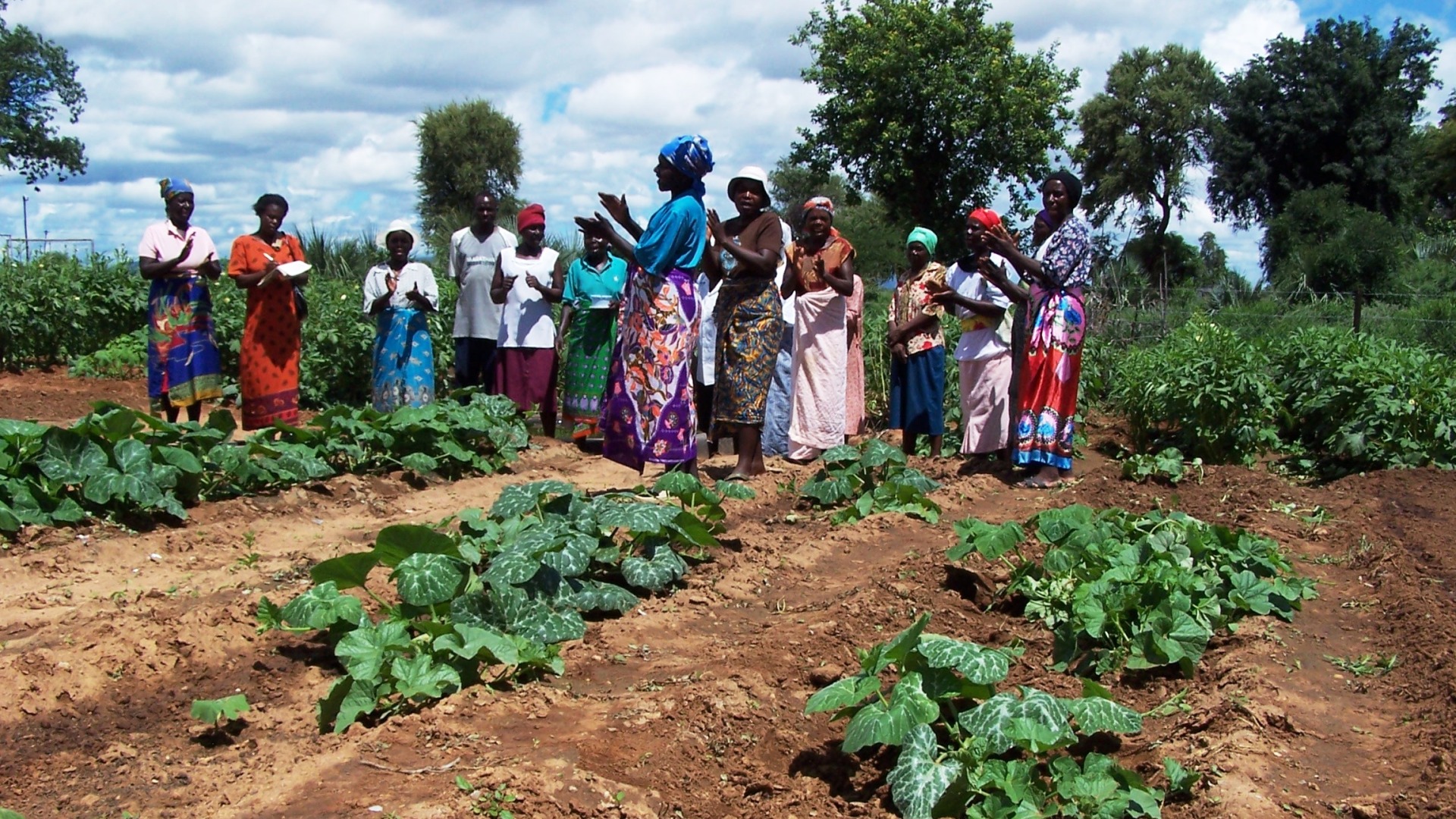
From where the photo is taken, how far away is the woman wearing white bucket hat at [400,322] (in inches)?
323

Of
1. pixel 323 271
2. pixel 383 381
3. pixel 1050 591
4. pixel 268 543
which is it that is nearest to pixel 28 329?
pixel 323 271

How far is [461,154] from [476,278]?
68.2 ft

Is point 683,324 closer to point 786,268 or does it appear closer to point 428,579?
point 786,268

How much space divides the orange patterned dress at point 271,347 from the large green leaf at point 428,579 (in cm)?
426

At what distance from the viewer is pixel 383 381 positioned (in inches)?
326

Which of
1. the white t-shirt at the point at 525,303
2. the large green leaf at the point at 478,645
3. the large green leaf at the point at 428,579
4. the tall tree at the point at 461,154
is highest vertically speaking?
the tall tree at the point at 461,154

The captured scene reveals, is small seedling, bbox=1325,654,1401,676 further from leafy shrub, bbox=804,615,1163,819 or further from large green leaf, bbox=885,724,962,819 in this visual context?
large green leaf, bbox=885,724,962,819

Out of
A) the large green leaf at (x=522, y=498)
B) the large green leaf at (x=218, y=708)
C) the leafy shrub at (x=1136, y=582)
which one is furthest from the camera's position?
the large green leaf at (x=522, y=498)

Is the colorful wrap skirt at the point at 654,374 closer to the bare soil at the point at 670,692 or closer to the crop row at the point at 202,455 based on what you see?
the bare soil at the point at 670,692

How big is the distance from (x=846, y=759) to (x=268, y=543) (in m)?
3.32

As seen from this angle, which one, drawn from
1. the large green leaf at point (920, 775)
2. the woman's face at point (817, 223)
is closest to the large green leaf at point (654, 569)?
the large green leaf at point (920, 775)

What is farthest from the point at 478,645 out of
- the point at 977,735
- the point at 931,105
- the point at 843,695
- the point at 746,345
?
the point at 931,105

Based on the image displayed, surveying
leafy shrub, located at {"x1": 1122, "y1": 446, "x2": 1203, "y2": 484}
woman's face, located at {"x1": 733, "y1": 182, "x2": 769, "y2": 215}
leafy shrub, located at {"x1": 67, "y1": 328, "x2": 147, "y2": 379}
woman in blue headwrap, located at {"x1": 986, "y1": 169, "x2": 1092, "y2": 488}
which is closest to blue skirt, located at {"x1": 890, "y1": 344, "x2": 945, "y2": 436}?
woman in blue headwrap, located at {"x1": 986, "y1": 169, "x2": 1092, "y2": 488}

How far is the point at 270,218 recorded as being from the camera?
7.78 m
